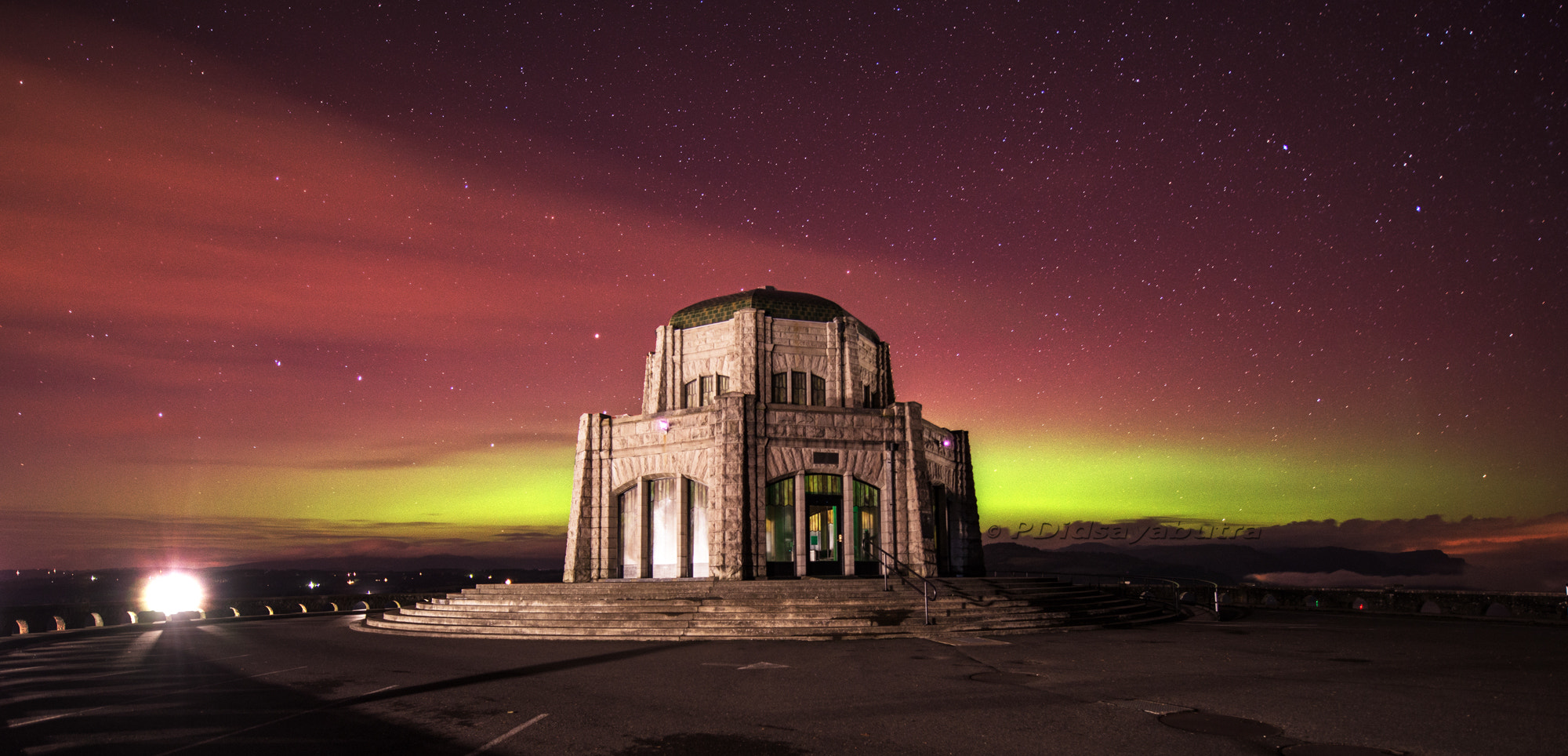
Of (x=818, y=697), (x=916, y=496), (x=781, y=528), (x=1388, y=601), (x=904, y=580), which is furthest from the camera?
(x=781, y=528)

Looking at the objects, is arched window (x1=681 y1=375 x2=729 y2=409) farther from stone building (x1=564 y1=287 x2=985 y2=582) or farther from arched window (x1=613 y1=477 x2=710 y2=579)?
arched window (x1=613 y1=477 x2=710 y2=579)

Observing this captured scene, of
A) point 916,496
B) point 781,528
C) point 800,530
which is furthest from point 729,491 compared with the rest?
point 916,496

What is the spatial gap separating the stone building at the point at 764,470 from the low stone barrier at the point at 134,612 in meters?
9.99

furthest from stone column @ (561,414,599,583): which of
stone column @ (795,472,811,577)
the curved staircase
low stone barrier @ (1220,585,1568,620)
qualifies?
low stone barrier @ (1220,585,1568,620)

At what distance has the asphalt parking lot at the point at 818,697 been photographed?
8.81 meters

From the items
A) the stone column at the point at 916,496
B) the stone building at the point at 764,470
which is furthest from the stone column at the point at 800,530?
the stone column at the point at 916,496

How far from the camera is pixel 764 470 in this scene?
94.3 feet

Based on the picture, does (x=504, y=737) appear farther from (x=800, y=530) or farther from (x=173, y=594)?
(x=173, y=594)

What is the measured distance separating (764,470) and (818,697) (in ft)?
56.9

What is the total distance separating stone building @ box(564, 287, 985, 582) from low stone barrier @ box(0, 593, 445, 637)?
999 cm

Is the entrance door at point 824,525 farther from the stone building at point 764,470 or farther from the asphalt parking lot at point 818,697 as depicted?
the asphalt parking lot at point 818,697

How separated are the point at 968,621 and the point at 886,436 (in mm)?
9521

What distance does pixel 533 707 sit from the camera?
433 inches

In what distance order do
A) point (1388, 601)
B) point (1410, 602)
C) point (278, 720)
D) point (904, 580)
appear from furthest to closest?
point (1388, 601) < point (1410, 602) < point (904, 580) < point (278, 720)
